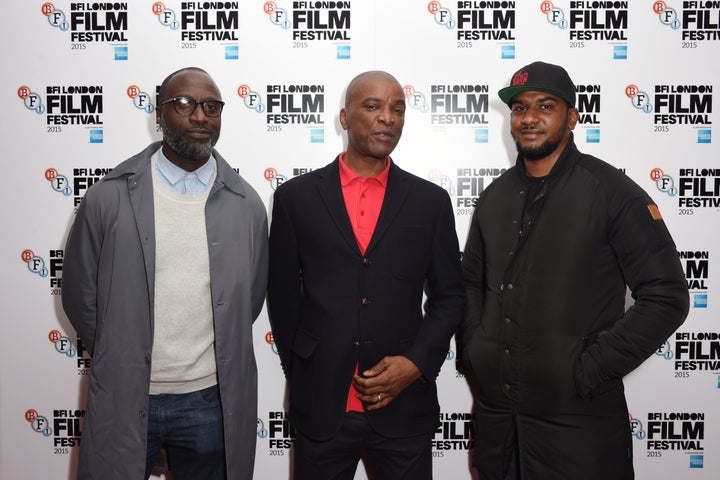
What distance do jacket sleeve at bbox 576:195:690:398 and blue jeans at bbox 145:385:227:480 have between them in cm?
143

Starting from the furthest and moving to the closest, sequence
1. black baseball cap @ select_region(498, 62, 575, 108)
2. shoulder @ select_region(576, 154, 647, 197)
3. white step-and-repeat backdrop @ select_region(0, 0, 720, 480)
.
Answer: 1. white step-and-repeat backdrop @ select_region(0, 0, 720, 480)
2. black baseball cap @ select_region(498, 62, 575, 108)
3. shoulder @ select_region(576, 154, 647, 197)

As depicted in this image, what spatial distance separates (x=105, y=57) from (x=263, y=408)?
7.02 ft

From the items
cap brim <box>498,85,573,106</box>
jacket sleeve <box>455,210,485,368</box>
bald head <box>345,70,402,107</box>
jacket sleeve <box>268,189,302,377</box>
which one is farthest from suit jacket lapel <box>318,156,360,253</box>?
cap brim <box>498,85,573,106</box>

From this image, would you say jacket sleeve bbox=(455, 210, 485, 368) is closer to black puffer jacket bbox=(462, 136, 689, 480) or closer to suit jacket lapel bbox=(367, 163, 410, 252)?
black puffer jacket bbox=(462, 136, 689, 480)

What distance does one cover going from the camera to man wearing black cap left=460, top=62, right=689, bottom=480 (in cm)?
194

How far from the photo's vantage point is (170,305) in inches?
81.7

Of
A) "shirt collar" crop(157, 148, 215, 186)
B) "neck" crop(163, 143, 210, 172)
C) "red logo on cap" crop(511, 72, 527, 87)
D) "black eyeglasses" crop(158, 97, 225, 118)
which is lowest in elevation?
"shirt collar" crop(157, 148, 215, 186)

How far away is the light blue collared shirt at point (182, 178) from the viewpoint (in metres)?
2.18

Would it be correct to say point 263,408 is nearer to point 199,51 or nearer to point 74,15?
point 199,51

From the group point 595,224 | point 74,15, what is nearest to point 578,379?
point 595,224

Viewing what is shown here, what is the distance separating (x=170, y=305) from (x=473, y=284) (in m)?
1.32

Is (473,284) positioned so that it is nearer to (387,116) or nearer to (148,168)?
(387,116)

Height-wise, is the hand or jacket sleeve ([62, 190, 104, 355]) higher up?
jacket sleeve ([62, 190, 104, 355])

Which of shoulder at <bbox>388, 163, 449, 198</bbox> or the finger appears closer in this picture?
the finger
